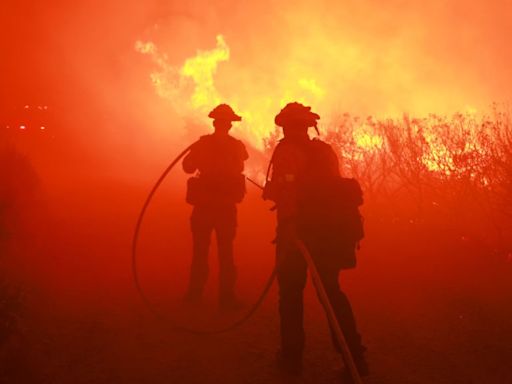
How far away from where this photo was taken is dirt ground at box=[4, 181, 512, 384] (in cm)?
387

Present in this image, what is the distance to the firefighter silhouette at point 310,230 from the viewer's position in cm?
360

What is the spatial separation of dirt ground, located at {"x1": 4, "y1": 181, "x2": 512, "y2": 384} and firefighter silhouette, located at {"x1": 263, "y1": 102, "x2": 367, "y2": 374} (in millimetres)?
512

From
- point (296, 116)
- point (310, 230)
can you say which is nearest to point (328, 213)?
point (310, 230)

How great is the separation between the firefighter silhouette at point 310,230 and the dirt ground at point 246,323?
0.51 metres

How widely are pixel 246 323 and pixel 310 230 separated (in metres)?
1.94

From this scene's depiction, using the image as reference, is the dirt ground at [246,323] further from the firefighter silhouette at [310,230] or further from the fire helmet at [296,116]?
the fire helmet at [296,116]

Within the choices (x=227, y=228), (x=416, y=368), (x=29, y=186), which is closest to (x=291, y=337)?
(x=416, y=368)

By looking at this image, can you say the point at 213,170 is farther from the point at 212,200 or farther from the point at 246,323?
the point at 246,323

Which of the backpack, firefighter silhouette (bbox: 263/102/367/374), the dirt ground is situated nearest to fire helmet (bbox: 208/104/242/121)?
firefighter silhouette (bbox: 263/102/367/374)

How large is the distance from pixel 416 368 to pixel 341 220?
169cm

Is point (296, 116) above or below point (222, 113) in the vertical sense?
below

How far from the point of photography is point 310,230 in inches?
143

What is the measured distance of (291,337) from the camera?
12.4ft

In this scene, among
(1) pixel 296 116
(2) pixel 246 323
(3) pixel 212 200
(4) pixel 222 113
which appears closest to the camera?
(1) pixel 296 116
